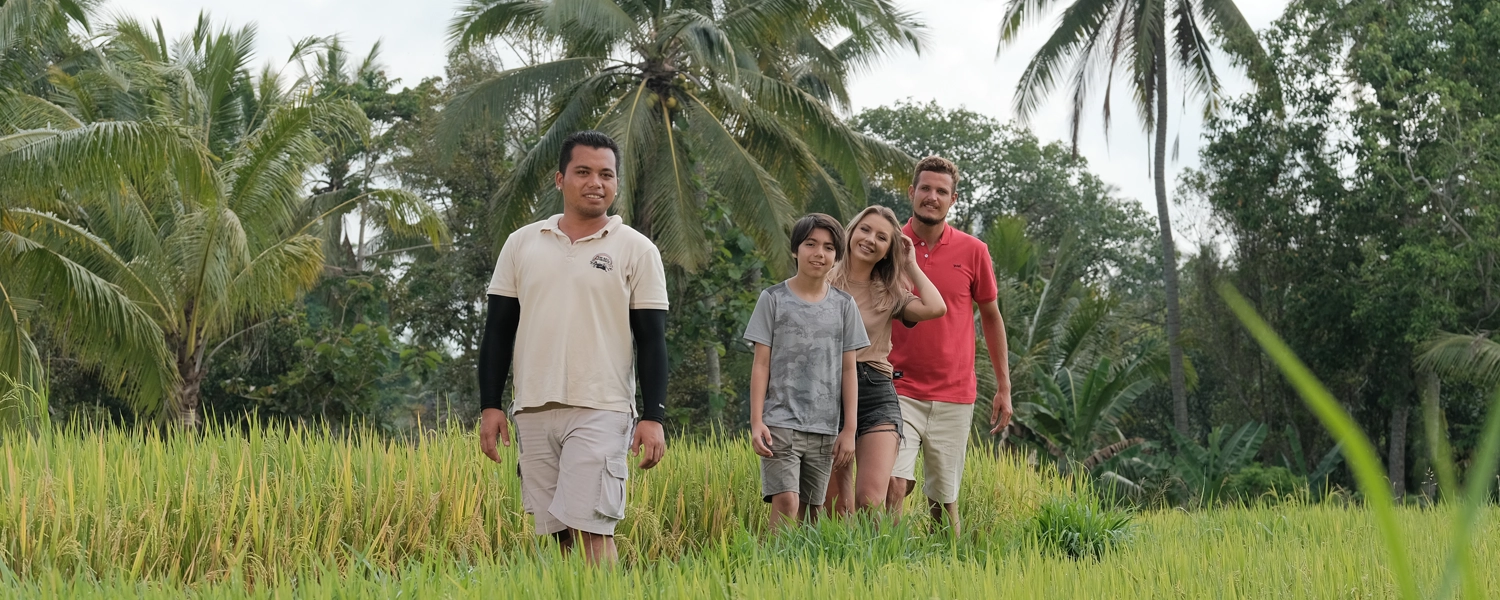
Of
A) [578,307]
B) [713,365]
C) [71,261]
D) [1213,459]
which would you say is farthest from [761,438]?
[1213,459]

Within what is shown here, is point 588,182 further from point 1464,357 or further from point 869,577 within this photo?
point 1464,357

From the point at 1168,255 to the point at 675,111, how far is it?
417 inches

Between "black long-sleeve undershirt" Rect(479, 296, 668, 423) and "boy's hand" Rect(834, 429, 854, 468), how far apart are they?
0.88 metres

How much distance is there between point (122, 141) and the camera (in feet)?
29.3

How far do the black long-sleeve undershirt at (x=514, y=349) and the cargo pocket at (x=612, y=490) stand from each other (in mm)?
174

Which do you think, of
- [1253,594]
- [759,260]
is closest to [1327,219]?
[759,260]

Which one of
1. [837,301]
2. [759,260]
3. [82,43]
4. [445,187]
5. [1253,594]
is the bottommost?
[1253,594]

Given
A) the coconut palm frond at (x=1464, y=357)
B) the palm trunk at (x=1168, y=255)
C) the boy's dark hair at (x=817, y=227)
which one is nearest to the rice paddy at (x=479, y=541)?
the boy's dark hair at (x=817, y=227)

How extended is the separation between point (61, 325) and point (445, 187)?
35.7ft

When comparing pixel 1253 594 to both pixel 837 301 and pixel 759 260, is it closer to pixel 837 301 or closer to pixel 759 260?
pixel 837 301

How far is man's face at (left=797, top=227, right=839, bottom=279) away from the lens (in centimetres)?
453

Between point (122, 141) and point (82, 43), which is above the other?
point (82, 43)

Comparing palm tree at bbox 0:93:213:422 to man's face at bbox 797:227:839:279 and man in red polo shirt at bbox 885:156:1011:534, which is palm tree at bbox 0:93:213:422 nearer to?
man's face at bbox 797:227:839:279

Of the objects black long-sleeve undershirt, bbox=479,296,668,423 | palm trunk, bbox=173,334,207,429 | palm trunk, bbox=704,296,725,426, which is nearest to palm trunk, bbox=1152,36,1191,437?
palm trunk, bbox=704,296,725,426
